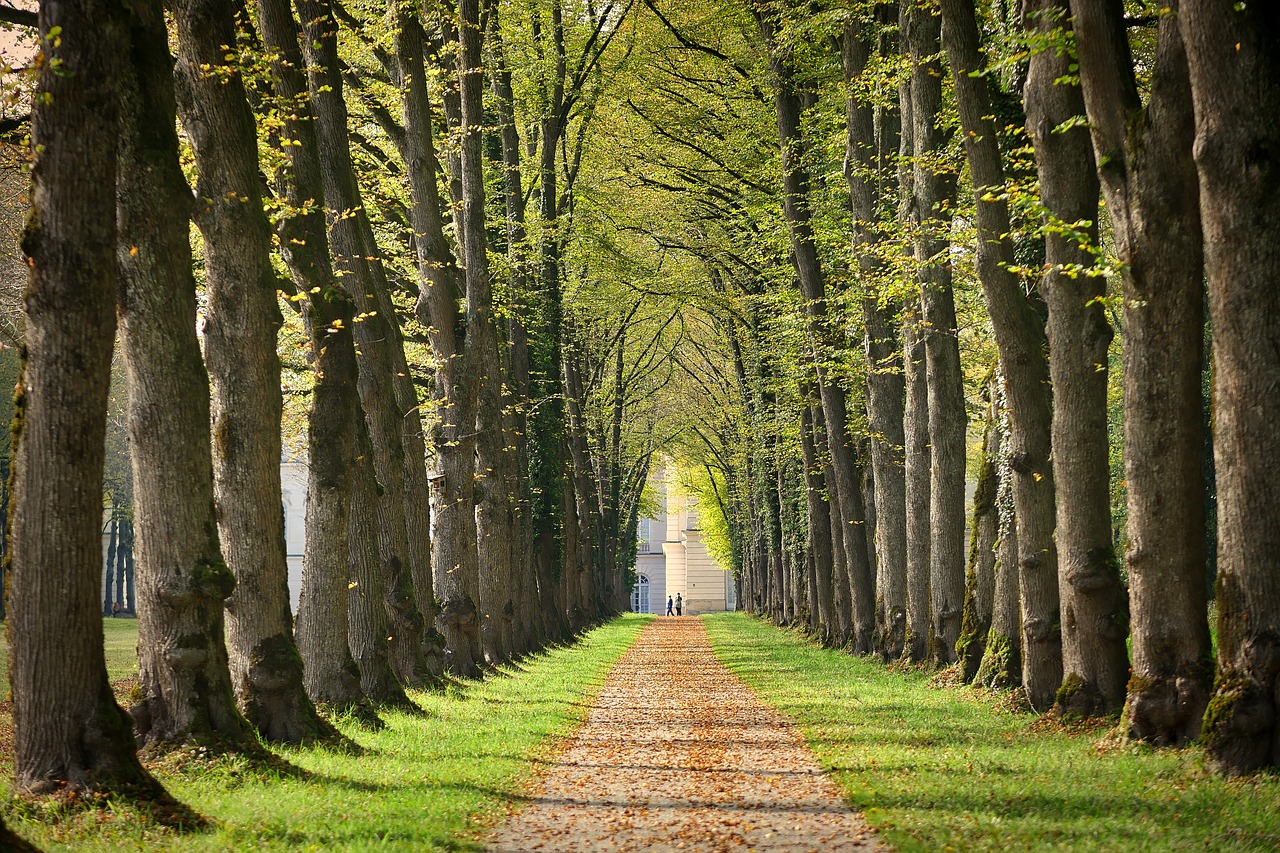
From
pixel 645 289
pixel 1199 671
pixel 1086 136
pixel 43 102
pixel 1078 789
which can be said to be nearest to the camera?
pixel 43 102

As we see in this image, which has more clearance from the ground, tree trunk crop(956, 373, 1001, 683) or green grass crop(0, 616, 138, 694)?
tree trunk crop(956, 373, 1001, 683)

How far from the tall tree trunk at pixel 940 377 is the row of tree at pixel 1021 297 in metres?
0.05

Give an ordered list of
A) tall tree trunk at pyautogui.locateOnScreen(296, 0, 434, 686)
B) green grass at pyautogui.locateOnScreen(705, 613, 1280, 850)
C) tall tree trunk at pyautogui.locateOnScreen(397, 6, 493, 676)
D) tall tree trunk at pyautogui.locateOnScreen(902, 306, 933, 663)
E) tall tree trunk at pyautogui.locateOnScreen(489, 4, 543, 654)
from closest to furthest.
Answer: green grass at pyautogui.locateOnScreen(705, 613, 1280, 850)
tall tree trunk at pyautogui.locateOnScreen(296, 0, 434, 686)
tall tree trunk at pyautogui.locateOnScreen(397, 6, 493, 676)
tall tree trunk at pyautogui.locateOnScreen(902, 306, 933, 663)
tall tree trunk at pyautogui.locateOnScreen(489, 4, 543, 654)

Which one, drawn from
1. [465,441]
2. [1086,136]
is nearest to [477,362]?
Answer: [465,441]

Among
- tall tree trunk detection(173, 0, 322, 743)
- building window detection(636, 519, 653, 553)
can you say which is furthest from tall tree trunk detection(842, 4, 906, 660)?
building window detection(636, 519, 653, 553)

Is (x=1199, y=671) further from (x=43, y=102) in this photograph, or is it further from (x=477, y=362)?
(x=477, y=362)

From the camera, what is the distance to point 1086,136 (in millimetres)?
11922

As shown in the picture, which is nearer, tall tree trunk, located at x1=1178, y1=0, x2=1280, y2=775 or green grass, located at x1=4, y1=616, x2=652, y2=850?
green grass, located at x1=4, y1=616, x2=652, y2=850

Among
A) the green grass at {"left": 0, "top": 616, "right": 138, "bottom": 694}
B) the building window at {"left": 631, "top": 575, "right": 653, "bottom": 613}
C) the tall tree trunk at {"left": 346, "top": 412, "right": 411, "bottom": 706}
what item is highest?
the tall tree trunk at {"left": 346, "top": 412, "right": 411, "bottom": 706}

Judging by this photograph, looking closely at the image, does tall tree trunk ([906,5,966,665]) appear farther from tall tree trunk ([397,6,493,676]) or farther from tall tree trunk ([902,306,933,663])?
tall tree trunk ([397,6,493,676])

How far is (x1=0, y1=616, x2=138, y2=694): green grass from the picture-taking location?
72.1 ft

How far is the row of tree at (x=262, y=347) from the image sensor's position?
22.9ft

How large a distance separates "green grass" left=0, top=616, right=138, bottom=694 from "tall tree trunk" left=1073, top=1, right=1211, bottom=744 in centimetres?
1027

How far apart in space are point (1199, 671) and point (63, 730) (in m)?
7.82
